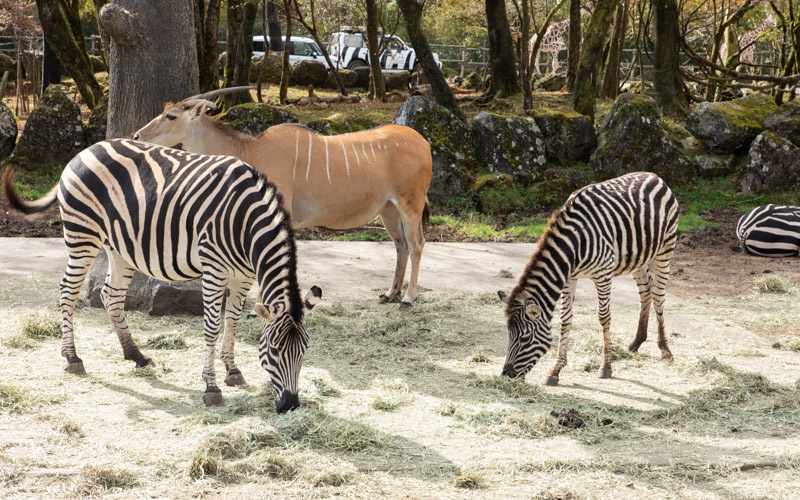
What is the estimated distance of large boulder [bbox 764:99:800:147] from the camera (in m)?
13.2

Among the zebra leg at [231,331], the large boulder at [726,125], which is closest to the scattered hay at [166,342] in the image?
the zebra leg at [231,331]

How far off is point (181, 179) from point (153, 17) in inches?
129

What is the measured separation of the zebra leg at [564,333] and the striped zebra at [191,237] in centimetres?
184

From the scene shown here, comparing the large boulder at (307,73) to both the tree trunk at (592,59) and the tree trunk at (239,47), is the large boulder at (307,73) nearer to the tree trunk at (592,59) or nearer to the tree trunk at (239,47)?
the tree trunk at (239,47)

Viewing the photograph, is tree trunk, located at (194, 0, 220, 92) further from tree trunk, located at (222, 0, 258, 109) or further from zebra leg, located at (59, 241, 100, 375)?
zebra leg, located at (59, 241, 100, 375)

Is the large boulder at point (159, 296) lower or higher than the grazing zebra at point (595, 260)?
lower

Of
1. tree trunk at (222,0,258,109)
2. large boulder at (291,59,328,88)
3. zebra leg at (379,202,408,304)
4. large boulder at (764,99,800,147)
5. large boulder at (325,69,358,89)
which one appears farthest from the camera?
large boulder at (325,69,358,89)

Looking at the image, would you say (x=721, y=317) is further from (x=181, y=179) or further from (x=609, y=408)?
(x=181, y=179)

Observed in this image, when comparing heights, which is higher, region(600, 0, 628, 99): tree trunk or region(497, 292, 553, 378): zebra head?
region(600, 0, 628, 99): tree trunk

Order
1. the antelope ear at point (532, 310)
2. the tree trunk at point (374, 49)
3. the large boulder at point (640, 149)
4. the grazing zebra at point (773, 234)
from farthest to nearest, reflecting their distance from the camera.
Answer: the tree trunk at point (374, 49) < the large boulder at point (640, 149) < the grazing zebra at point (773, 234) < the antelope ear at point (532, 310)

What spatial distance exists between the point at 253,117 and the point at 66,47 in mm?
5101

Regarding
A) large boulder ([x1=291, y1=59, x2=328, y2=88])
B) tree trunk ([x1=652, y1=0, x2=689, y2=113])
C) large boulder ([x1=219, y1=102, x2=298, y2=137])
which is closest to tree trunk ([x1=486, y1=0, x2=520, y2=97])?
tree trunk ([x1=652, y1=0, x2=689, y2=113])

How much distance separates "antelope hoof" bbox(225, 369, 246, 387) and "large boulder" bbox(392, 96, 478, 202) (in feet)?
23.5

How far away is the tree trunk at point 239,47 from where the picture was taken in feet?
50.2
